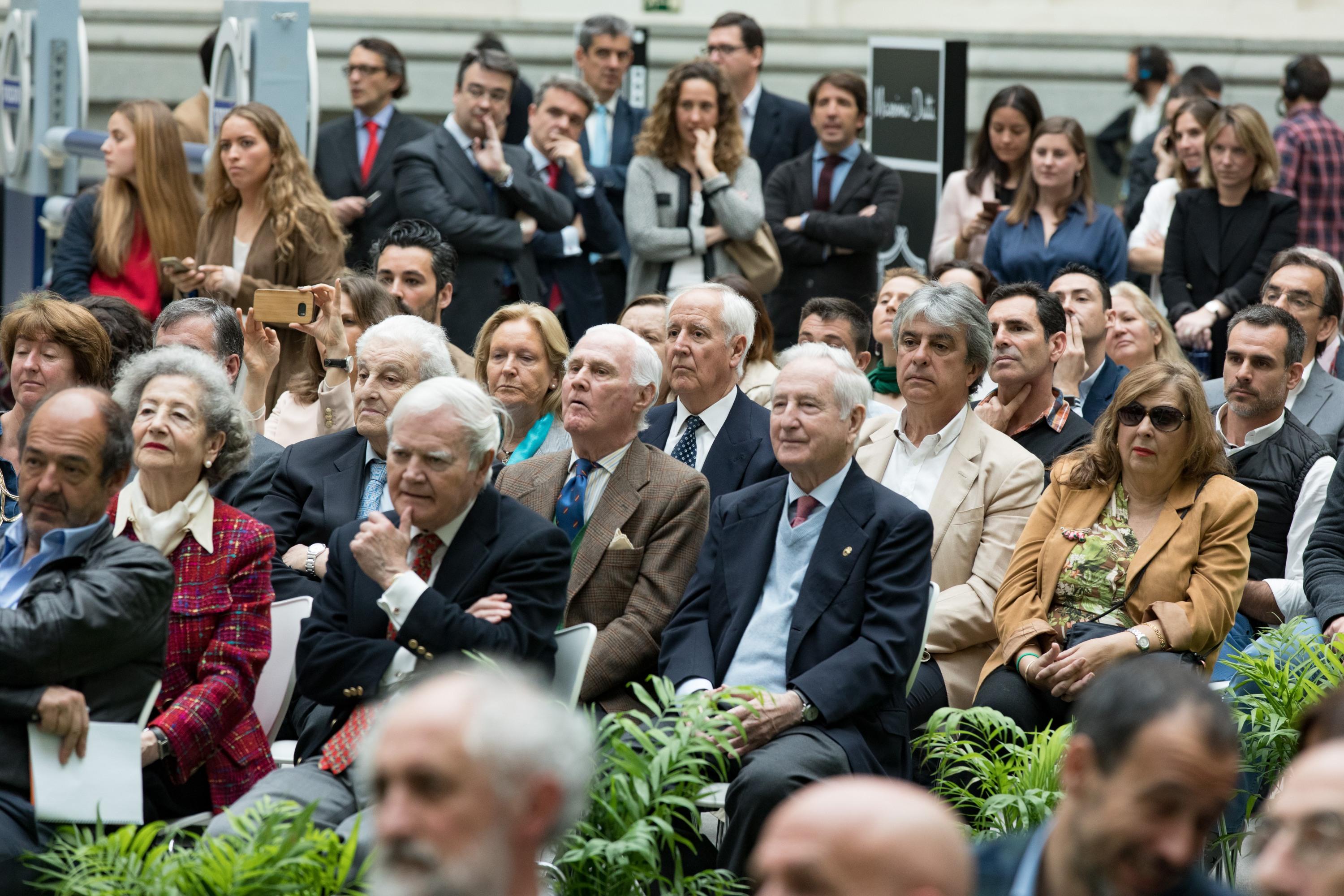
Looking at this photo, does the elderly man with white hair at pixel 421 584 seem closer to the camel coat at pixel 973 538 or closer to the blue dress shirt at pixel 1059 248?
the camel coat at pixel 973 538

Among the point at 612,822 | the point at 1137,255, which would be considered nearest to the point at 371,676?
the point at 612,822

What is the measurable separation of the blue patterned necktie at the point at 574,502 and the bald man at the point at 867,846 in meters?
2.80

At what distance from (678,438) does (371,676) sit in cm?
196

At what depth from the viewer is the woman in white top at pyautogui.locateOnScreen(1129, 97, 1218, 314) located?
8.73 meters

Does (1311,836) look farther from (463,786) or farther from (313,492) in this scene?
(313,492)

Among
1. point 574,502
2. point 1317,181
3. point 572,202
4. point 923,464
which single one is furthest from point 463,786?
point 1317,181

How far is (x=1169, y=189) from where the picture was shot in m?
9.01

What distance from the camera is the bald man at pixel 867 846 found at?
206 cm

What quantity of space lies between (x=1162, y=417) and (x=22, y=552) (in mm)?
3174

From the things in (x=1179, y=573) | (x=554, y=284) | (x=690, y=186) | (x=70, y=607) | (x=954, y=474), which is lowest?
(x=1179, y=573)

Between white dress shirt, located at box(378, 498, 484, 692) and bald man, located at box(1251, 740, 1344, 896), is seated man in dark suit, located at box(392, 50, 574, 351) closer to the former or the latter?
white dress shirt, located at box(378, 498, 484, 692)

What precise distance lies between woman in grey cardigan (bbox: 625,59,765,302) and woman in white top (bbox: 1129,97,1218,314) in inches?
88.1

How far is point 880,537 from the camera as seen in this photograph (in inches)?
178

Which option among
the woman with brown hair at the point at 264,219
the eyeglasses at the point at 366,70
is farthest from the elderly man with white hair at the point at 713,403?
the eyeglasses at the point at 366,70
